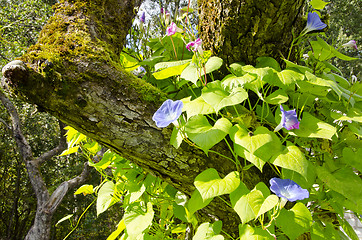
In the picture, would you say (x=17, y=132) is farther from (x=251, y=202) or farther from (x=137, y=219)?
(x=251, y=202)

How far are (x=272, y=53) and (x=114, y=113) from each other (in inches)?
24.2

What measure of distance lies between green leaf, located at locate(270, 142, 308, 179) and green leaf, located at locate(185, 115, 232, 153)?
16 centimetres

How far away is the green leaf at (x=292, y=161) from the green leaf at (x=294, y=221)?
15 centimetres

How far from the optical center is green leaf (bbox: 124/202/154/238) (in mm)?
1001

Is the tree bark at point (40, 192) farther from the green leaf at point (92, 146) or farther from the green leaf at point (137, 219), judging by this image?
the green leaf at point (137, 219)

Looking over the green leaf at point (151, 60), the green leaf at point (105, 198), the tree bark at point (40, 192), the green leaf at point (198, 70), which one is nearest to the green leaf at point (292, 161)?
the green leaf at point (198, 70)

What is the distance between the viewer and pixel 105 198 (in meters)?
1.22

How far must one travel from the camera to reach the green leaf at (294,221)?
77 cm

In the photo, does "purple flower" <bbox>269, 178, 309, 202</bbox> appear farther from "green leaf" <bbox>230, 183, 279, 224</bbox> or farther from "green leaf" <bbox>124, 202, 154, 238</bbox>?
"green leaf" <bbox>124, 202, 154, 238</bbox>

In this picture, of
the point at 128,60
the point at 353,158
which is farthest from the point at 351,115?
the point at 128,60

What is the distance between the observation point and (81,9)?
0.97 m

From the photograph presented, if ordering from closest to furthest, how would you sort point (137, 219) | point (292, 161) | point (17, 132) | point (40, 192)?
point (292, 161)
point (137, 219)
point (40, 192)
point (17, 132)

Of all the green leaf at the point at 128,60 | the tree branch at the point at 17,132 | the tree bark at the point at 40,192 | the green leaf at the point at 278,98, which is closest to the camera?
the green leaf at the point at 278,98

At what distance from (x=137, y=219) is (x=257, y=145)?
58 cm
